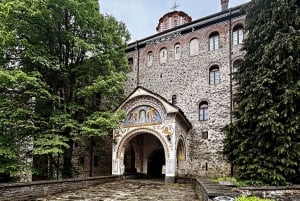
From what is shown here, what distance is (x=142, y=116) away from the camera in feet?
51.6

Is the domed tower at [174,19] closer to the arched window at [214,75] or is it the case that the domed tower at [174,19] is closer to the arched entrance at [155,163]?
the arched window at [214,75]

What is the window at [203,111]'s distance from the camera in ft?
55.2

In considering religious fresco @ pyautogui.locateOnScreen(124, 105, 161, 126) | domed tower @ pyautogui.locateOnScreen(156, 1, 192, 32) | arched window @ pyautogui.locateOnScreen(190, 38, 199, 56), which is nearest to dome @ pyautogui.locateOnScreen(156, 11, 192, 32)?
domed tower @ pyautogui.locateOnScreen(156, 1, 192, 32)

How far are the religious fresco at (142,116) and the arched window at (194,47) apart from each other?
16.8 ft

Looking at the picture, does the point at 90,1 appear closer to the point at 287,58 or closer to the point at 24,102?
the point at 24,102

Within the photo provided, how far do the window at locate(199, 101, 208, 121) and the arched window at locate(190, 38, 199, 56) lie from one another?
10.8ft

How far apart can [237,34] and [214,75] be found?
2.73m

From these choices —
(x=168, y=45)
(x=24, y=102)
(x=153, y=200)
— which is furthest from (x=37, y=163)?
(x=168, y=45)

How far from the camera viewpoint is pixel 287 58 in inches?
394

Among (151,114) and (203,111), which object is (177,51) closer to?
(203,111)

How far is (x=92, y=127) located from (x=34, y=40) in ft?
15.1

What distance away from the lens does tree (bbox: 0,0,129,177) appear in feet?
37.2

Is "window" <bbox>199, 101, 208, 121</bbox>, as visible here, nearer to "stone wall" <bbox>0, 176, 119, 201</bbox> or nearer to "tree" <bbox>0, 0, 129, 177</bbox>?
"tree" <bbox>0, 0, 129, 177</bbox>

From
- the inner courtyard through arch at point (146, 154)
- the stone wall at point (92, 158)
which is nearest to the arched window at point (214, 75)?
the inner courtyard through arch at point (146, 154)
